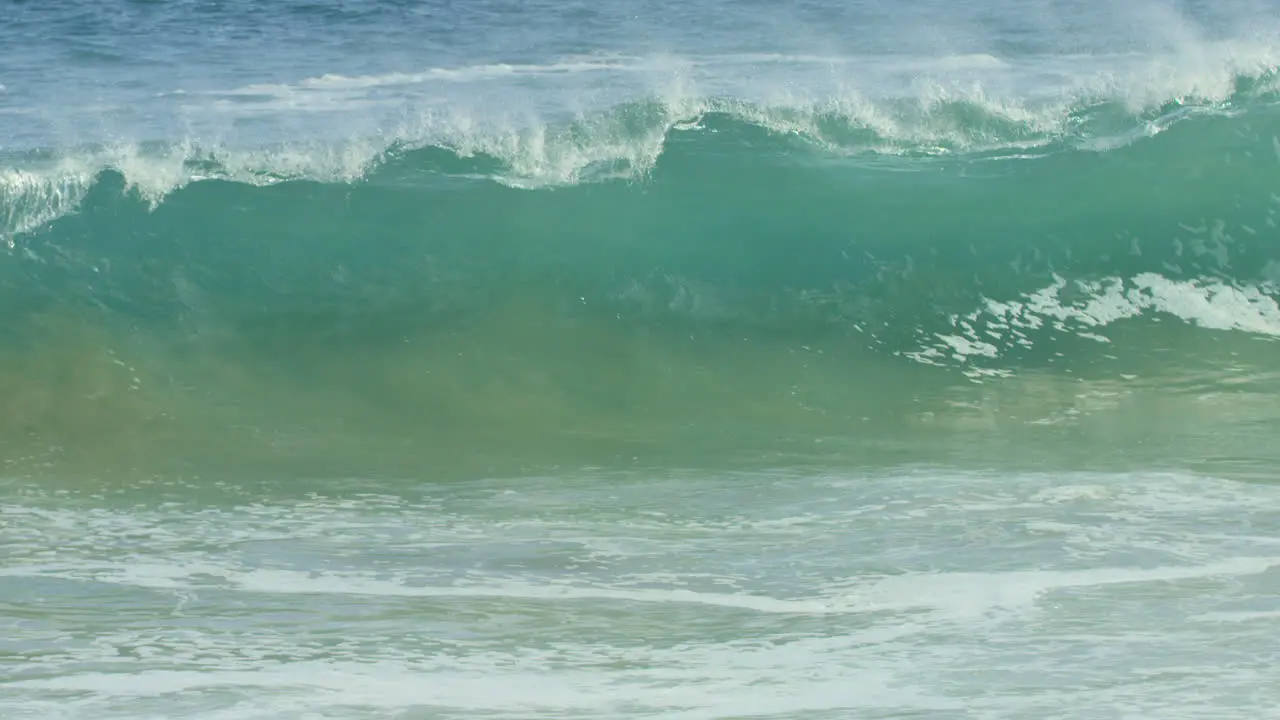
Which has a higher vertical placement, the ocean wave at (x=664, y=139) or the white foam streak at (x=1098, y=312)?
the ocean wave at (x=664, y=139)

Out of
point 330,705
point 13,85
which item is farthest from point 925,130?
point 13,85

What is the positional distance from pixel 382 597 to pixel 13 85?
10.8 meters

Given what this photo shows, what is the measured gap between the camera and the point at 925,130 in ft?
31.9

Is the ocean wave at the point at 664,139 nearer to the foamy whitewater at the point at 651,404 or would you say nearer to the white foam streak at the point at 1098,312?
the foamy whitewater at the point at 651,404

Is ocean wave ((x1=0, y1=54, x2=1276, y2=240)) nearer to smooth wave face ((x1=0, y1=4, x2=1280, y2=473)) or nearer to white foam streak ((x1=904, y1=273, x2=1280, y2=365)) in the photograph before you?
smooth wave face ((x1=0, y1=4, x2=1280, y2=473))

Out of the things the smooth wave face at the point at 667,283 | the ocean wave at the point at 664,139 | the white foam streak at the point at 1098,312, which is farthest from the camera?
the ocean wave at the point at 664,139

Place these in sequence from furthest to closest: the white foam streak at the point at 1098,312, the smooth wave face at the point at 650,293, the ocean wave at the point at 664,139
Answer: the ocean wave at the point at 664,139 < the white foam streak at the point at 1098,312 < the smooth wave face at the point at 650,293

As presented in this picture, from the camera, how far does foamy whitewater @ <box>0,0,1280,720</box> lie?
14.1ft

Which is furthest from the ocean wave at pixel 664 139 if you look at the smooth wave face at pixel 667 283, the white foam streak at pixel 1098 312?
the white foam streak at pixel 1098 312

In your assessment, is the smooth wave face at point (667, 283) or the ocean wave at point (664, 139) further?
the ocean wave at point (664, 139)

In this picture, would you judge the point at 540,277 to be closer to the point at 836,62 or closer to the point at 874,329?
the point at 874,329

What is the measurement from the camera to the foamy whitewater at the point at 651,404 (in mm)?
4285

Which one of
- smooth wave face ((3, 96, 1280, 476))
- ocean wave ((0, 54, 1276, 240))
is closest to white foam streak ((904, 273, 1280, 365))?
smooth wave face ((3, 96, 1280, 476))

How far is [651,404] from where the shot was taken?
696 centimetres
